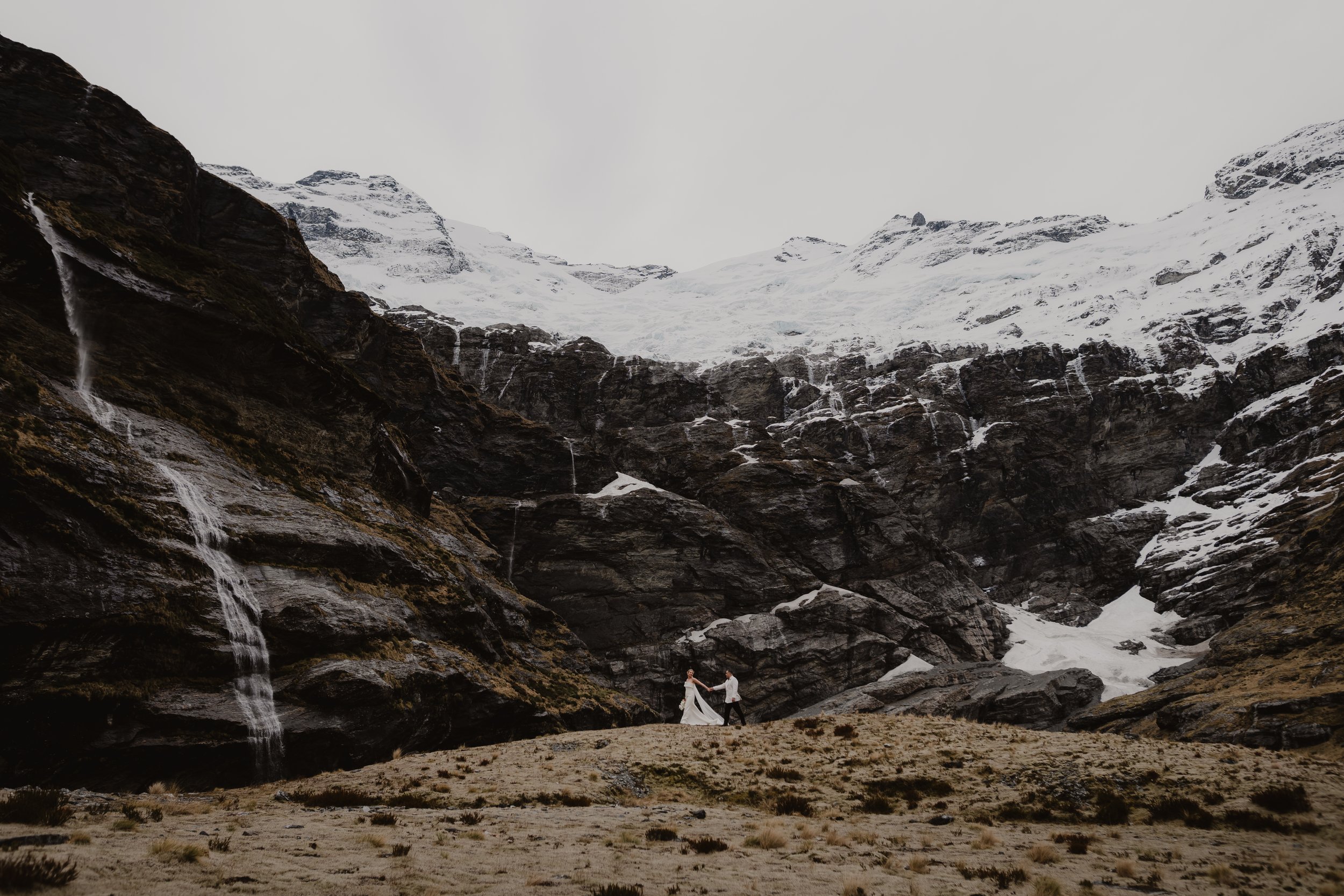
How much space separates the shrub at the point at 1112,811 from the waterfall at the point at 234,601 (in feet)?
75.0

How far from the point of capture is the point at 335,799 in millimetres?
A: 16484

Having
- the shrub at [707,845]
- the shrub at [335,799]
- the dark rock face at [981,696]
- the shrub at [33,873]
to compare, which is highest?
the shrub at [33,873]

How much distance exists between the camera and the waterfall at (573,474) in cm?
7775

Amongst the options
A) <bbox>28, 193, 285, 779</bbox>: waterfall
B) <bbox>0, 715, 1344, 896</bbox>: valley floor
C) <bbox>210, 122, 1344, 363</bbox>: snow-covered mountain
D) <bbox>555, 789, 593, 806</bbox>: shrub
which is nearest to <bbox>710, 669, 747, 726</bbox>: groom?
<bbox>0, 715, 1344, 896</bbox>: valley floor

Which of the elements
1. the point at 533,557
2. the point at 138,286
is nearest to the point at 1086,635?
the point at 533,557

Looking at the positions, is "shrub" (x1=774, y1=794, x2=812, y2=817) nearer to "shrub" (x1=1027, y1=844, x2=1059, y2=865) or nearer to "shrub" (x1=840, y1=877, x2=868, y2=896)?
"shrub" (x1=1027, y1=844, x2=1059, y2=865)

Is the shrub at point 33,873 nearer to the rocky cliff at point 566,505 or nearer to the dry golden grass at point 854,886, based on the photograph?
the dry golden grass at point 854,886

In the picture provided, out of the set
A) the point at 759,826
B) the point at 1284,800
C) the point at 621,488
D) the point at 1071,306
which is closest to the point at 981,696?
the point at 621,488

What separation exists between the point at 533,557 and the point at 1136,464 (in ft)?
308

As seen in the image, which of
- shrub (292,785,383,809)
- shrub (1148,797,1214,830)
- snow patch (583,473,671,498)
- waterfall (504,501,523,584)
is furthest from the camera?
snow patch (583,473,671,498)

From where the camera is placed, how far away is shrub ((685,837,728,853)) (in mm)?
13117

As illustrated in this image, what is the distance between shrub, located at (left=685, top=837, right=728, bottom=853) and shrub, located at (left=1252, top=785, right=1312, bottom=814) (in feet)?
36.0

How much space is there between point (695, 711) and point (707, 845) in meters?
21.0

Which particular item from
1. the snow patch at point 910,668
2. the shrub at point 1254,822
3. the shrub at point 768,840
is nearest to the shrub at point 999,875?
the shrub at point 768,840
